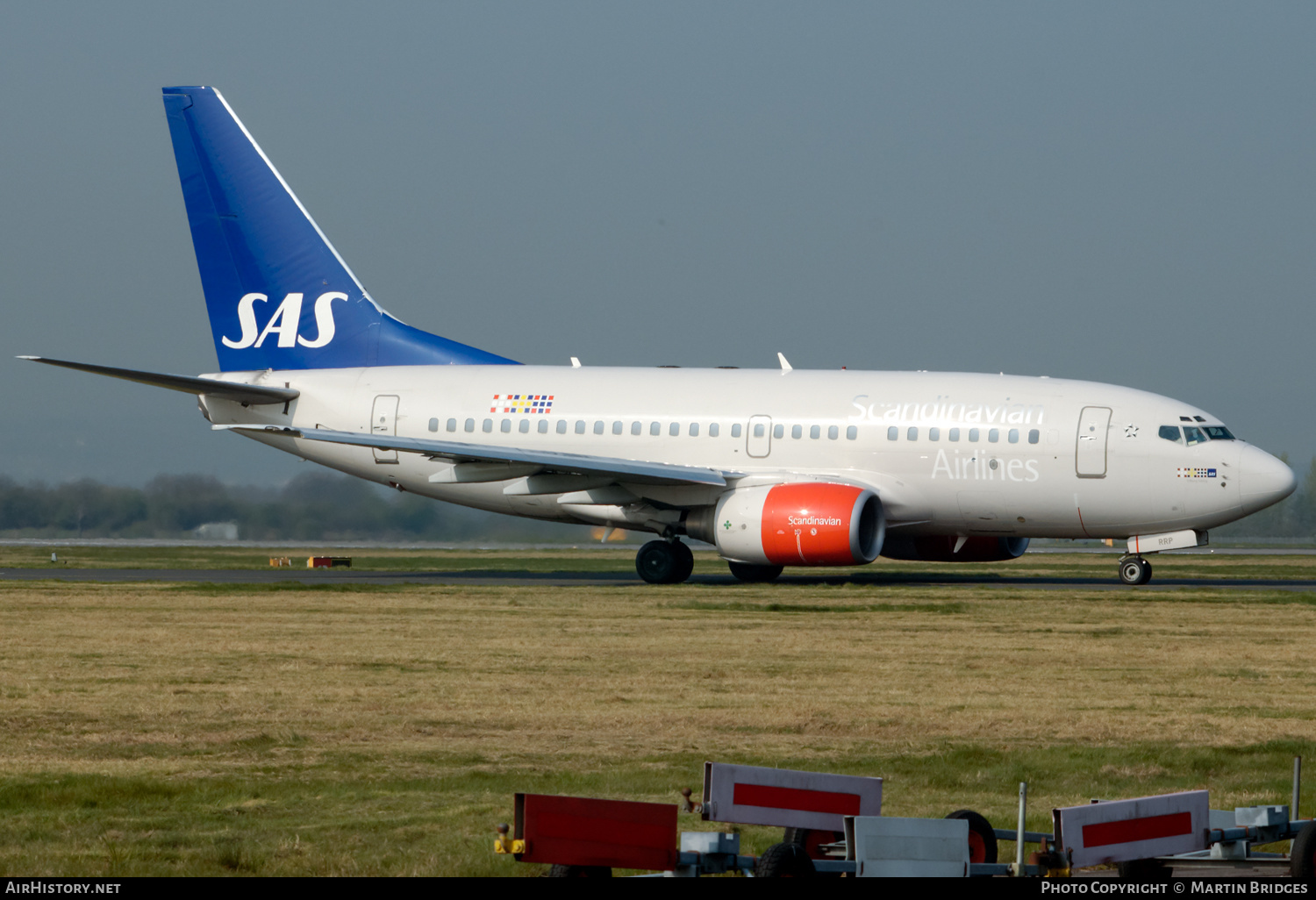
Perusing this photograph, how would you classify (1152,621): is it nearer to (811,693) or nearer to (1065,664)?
(1065,664)

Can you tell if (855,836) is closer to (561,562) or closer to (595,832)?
(595,832)

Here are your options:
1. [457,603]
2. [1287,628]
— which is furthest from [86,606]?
[1287,628]

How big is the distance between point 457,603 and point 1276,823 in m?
16.9

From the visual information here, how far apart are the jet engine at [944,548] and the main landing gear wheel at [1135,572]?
104 inches

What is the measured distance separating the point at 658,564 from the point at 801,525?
376 cm

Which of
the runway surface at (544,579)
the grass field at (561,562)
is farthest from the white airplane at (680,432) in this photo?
the grass field at (561,562)

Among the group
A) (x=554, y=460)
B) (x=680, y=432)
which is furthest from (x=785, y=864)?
(x=680, y=432)

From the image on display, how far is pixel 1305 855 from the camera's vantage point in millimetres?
6957

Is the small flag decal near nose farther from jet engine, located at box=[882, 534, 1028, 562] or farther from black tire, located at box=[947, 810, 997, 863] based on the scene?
black tire, located at box=[947, 810, 997, 863]

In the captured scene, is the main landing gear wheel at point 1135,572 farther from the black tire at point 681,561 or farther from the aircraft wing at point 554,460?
the black tire at point 681,561

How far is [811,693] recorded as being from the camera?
13.6 meters

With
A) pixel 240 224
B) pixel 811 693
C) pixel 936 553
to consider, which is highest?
pixel 240 224

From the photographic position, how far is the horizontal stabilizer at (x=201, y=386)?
28.4 metres

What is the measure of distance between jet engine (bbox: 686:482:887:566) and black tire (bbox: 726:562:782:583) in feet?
8.47
